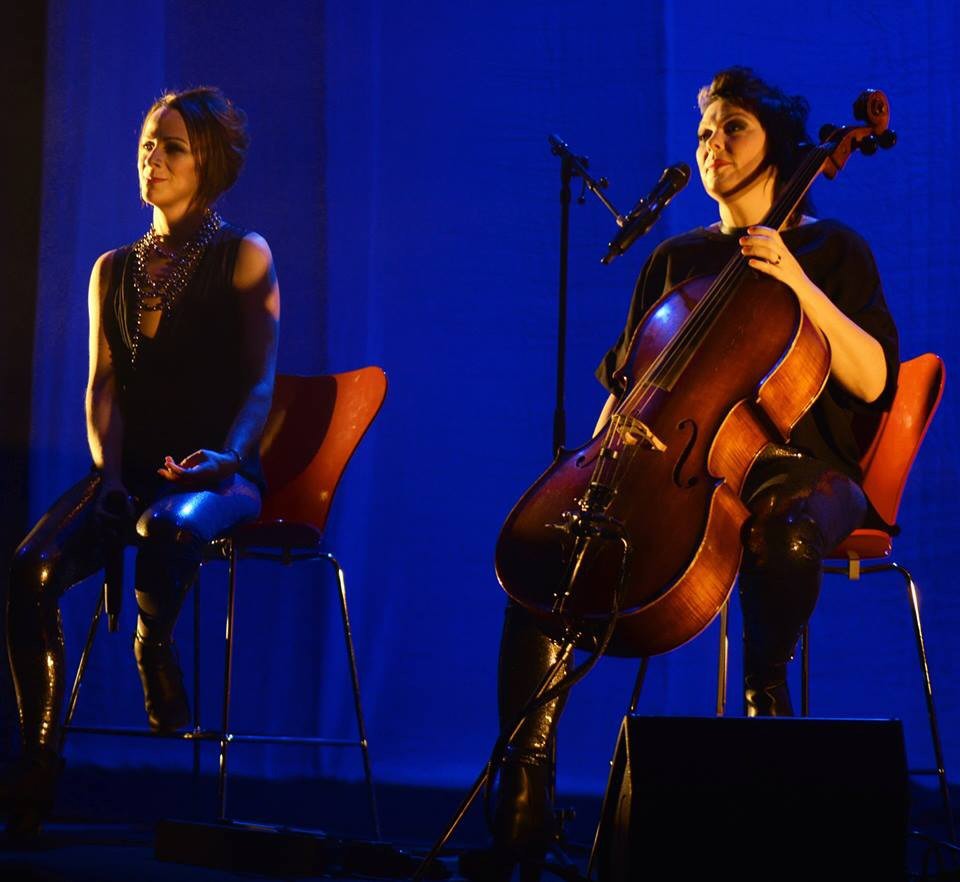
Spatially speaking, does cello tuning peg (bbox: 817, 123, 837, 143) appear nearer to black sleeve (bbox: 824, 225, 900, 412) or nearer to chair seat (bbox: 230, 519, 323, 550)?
black sleeve (bbox: 824, 225, 900, 412)

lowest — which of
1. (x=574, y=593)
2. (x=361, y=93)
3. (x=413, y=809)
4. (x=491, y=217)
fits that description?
(x=413, y=809)

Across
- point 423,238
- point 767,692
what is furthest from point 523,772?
point 423,238

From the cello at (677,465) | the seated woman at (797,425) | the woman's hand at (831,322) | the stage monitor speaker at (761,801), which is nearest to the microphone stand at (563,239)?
the seated woman at (797,425)

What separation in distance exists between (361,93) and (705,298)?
1.88 meters

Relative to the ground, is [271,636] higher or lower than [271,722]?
higher

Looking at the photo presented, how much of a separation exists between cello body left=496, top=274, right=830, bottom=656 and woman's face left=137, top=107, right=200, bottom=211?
1194mm

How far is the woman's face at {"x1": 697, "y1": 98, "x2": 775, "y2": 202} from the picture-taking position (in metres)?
2.55

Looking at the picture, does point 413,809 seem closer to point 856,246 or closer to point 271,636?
point 271,636

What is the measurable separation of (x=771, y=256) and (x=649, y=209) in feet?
0.75

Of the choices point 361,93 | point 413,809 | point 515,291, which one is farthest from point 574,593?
point 361,93

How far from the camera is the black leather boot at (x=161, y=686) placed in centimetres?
241

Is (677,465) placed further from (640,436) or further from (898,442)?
(898,442)

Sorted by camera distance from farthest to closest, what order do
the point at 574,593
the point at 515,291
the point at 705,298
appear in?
the point at 515,291 < the point at 705,298 < the point at 574,593

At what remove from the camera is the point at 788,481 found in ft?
7.34
